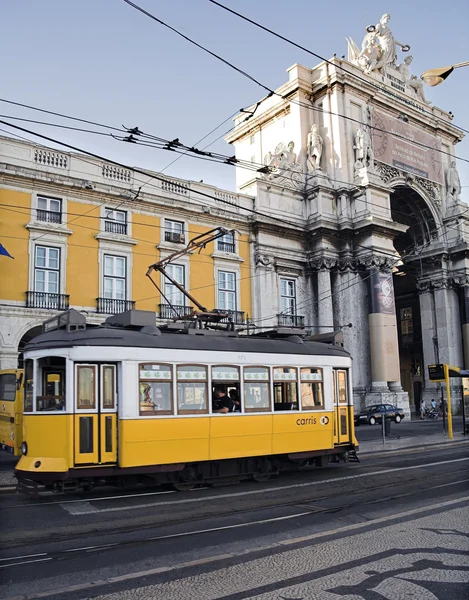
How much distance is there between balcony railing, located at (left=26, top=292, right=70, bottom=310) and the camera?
23.6 metres

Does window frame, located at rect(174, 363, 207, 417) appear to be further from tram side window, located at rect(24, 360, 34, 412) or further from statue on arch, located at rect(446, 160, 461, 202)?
statue on arch, located at rect(446, 160, 461, 202)

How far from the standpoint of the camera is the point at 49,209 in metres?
24.8

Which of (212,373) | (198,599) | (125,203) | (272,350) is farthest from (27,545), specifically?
(125,203)

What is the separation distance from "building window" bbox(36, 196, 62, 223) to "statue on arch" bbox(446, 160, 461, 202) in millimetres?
31122

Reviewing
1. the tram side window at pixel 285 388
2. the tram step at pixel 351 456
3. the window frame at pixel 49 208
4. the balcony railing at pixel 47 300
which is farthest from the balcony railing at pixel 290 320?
the tram side window at pixel 285 388

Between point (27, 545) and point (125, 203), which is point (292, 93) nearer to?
point (125, 203)

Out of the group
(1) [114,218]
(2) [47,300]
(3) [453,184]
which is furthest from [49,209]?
(3) [453,184]

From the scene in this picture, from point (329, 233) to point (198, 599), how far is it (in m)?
30.1

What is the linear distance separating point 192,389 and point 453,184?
39092 mm

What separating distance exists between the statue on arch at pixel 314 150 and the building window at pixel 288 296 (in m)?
7.49

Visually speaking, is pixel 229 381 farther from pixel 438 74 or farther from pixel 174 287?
pixel 174 287

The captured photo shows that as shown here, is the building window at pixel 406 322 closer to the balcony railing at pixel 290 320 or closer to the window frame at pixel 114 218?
the balcony railing at pixel 290 320

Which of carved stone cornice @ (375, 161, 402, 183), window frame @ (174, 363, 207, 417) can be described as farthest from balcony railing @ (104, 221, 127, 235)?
carved stone cornice @ (375, 161, 402, 183)

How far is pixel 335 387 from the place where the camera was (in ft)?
46.5
